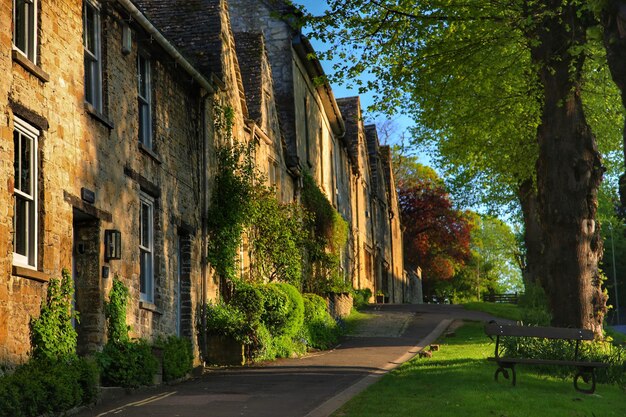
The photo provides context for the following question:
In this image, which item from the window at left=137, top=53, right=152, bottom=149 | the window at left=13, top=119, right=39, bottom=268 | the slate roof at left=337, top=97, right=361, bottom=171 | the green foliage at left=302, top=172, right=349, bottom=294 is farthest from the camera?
the slate roof at left=337, top=97, right=361, bottom=171

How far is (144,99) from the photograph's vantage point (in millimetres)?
17812

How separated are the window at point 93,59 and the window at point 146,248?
246 centimetres

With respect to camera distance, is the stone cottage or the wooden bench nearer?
the stone cottage

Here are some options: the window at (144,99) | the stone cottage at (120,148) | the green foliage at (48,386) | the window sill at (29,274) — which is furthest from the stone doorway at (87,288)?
the window at (144,99)

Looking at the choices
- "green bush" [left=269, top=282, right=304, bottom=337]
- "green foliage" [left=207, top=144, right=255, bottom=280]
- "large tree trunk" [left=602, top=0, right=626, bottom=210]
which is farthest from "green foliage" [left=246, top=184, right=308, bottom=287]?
"large tree trunk" [left=602, top=0, right=626, bottom=210]

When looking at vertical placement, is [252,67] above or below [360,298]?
above

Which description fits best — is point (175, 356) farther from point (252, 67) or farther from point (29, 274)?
Result: point (252, 67)

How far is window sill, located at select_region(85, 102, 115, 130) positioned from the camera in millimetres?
14742

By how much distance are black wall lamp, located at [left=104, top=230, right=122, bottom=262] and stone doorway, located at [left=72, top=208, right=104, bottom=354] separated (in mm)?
241

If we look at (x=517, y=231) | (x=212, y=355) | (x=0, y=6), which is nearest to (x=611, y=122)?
(x=212, y=355)

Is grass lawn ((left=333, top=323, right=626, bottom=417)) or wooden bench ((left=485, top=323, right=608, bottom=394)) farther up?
wooden bench ((left=485, top=323, right=608, bottom=394))

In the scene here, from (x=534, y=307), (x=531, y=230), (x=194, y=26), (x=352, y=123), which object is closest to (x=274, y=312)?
(x=534, y=307)

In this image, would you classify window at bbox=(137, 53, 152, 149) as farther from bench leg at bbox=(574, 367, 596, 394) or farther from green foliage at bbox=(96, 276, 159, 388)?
bench leg at bbox=(574, 367, 596, 394)

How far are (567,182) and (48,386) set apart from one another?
36.3 ft
